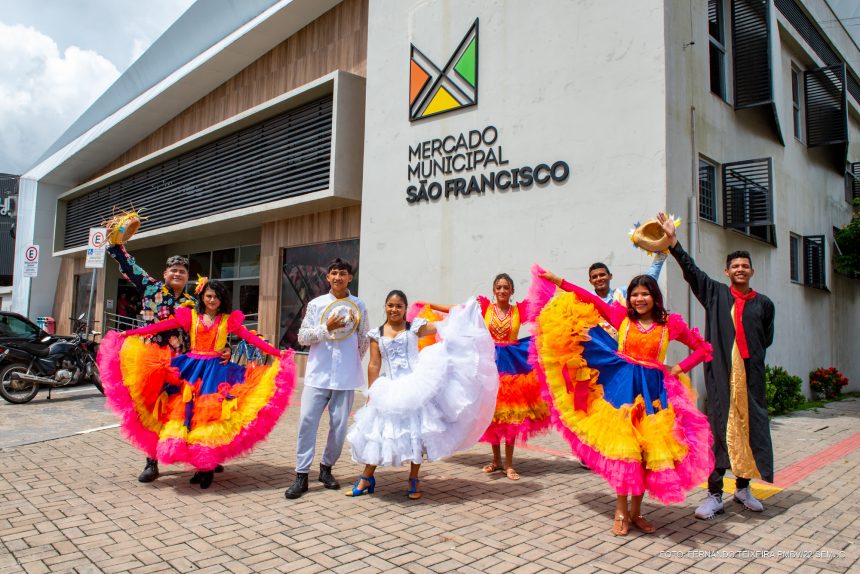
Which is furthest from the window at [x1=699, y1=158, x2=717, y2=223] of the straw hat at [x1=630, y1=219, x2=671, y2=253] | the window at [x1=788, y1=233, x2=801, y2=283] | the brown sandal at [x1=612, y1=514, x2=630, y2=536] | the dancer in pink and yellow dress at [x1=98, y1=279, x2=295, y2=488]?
Answer: the dancer in pink and yellow dress at [x1=98, y1=279, x2=295, y2=488]

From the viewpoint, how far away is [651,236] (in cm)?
491

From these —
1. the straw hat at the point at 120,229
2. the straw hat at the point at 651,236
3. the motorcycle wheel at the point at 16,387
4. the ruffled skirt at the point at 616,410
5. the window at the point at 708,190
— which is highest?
the window at the point at 708,190

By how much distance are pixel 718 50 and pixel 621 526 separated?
896cm

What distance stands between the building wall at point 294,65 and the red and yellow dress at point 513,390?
8.99m

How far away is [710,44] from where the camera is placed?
10078 millimetres

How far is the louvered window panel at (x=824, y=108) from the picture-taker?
43.1 ft

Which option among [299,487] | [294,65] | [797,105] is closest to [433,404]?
[299,487]

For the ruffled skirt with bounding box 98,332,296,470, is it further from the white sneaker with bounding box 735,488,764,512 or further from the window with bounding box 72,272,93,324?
the window with bounding box 72,272,93,324

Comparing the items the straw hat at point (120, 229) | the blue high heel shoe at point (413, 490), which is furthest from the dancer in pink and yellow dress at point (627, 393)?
the straw hat at point (120, 229)

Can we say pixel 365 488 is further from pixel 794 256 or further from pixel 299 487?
pixel 794 256

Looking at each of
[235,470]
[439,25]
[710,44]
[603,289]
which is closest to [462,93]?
[439,25]

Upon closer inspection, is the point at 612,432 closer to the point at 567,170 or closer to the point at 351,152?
the point at 567,170

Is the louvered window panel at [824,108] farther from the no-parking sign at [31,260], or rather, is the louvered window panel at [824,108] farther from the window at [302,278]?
the no-parking sign at [31,260]

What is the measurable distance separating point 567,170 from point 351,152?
535 centimetres
